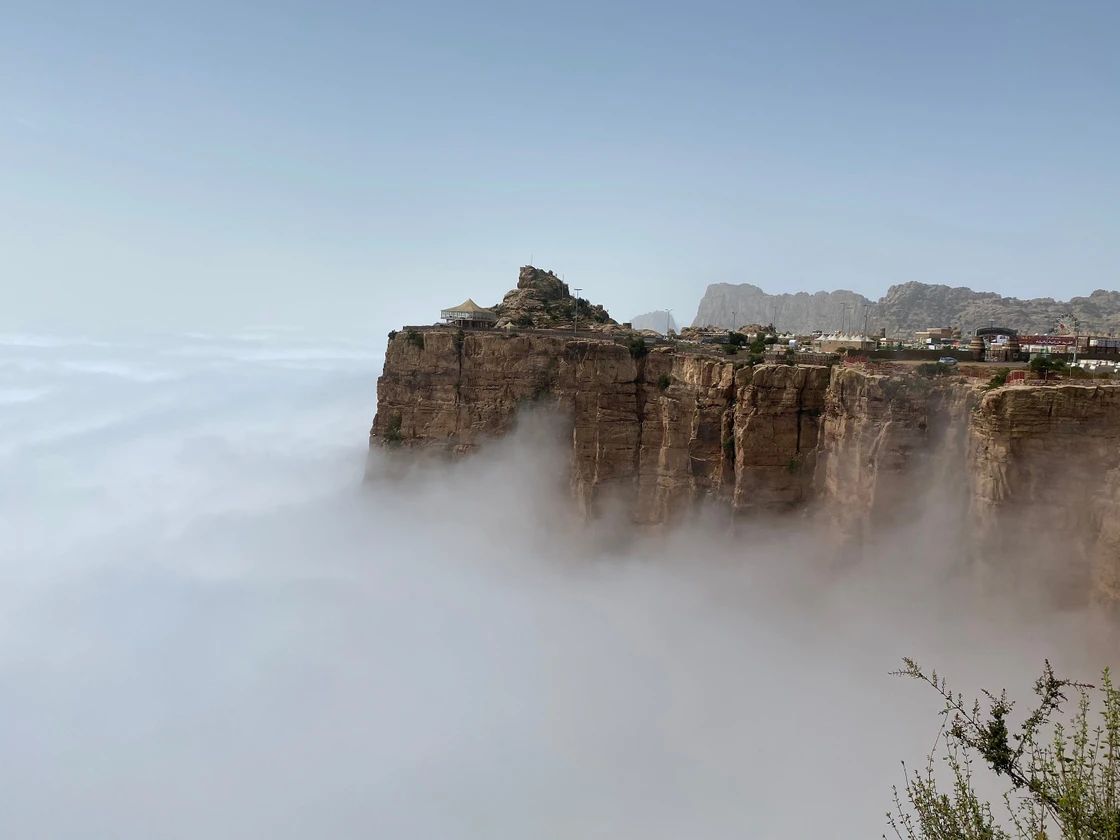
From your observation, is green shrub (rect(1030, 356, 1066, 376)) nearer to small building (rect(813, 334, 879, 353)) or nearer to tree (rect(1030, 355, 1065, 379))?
tree (rect(1030, 355, 1065, 379))

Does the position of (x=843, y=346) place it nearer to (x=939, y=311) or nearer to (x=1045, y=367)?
(x=1045, y=367)

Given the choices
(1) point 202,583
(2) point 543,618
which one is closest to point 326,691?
(2) point 543,618

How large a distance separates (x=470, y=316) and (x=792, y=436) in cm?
2540

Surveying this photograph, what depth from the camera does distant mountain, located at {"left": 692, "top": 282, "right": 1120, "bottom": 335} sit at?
10944 cm

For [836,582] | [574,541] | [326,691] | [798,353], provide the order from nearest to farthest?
[836,582] → [798,353] → [326,691] → [574,541]

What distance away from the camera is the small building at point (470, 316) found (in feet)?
153

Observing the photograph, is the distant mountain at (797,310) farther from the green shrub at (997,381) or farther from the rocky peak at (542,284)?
the green shrub at (997,381)

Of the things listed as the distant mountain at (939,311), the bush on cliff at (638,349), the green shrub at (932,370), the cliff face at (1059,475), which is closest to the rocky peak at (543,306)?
the bush on cliff at (638,349)

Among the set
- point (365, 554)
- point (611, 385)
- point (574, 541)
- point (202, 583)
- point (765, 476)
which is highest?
point (611, 385)

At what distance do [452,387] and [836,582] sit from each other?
24.6 m

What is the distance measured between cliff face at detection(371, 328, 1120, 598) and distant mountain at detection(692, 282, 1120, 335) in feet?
175

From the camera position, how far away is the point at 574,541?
3903cm

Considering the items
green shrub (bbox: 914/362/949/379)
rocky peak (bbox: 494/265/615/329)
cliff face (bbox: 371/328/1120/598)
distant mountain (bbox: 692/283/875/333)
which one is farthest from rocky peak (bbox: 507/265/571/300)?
distant mountain (bbox: 692/283/875/333)

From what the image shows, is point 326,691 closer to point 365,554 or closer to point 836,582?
point 365,554
